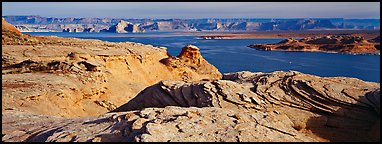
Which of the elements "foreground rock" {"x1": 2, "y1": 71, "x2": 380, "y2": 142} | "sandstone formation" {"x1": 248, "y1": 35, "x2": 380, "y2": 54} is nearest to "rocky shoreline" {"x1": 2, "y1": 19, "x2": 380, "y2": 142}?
"foreground rock" {"x1": 2, "y1": 71, "x2": 380, "y2": 142}

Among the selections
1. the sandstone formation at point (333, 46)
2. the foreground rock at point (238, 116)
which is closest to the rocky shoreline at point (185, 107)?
the foreground rock at point (238, 116)

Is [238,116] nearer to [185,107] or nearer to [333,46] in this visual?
[185,107]

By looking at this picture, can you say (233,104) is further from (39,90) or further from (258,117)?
(39,90)

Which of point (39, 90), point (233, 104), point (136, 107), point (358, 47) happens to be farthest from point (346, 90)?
point (358, 47)

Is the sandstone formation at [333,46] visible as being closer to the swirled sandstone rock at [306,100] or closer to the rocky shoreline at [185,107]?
the rocky shoreline at [185,107]

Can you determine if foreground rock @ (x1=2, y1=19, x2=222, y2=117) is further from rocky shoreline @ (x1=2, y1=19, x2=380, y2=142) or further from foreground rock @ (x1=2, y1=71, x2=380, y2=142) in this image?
foreground rock @ (x1=2, y1=71, x2=380, y2=142)

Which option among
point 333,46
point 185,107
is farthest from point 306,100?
point 333,46
